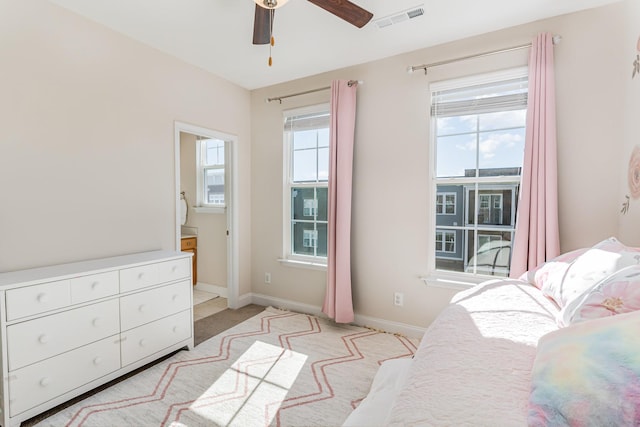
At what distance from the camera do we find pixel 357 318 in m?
3.05

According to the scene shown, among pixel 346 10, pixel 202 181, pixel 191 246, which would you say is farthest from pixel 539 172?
pixel 191 246

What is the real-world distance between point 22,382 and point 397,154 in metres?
3.02

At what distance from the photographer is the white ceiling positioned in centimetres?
206

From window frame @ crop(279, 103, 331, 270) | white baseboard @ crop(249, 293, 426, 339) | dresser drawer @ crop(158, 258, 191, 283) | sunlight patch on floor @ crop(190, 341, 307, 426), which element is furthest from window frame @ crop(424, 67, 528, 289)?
dresser drawer @ crop(158, 258, 191, 283)

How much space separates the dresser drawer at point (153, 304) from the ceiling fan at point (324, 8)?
1.95m

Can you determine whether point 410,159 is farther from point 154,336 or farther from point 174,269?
point 154,336

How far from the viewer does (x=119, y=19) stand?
223 centimetres

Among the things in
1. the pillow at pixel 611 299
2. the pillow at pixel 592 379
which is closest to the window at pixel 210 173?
the pillow at pixel 611 299

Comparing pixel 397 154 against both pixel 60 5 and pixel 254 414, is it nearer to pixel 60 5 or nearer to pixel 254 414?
pixel 254 414

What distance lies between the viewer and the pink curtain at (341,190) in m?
2.92

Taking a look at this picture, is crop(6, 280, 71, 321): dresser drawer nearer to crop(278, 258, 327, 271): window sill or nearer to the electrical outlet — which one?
crop(278, 258, 327, 271): window sill

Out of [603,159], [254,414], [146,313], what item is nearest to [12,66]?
[146,313]

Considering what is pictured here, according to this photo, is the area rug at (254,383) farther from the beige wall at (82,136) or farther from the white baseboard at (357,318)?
the beige wall at (82,136)

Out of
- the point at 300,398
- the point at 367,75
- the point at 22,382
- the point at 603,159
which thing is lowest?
the point at 300,398
